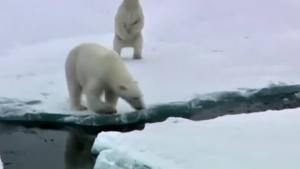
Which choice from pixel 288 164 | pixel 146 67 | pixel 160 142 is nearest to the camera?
pixel 288 164

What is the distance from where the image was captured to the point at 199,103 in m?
7.22

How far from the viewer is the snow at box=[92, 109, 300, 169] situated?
4691 millimetres

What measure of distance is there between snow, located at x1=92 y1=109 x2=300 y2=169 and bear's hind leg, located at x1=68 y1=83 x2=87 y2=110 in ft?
5.18

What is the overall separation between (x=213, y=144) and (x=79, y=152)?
1592 millimetres

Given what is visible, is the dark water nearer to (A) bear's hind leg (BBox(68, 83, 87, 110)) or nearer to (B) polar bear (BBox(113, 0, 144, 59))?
(A) bear's hind leg (BBox(68, 83, 87, 110))

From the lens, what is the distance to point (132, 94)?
6.86m

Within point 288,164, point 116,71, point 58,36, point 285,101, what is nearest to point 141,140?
point 288,164

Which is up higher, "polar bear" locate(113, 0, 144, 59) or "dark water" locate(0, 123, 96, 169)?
"polar bear" locate(113, 0, 144, 59)

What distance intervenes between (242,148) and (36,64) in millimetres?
3985

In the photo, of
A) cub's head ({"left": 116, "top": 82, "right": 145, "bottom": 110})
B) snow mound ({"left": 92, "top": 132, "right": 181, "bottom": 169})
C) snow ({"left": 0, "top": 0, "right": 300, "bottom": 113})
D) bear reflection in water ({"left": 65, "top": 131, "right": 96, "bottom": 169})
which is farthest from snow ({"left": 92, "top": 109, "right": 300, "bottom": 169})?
snow ({"left": 0, "top": 0, "right": 300, "bottom": 113})

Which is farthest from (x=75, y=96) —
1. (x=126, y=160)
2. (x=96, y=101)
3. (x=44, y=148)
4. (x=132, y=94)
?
(x=126, y=160)

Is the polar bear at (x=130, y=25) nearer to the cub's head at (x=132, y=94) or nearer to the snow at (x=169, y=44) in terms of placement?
the snow at (x=169, y=44)

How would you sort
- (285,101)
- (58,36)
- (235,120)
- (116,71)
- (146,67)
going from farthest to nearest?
(58,36), (146,67), (285,101), (116,71), (235,120)

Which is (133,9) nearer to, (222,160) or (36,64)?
(36,64)
